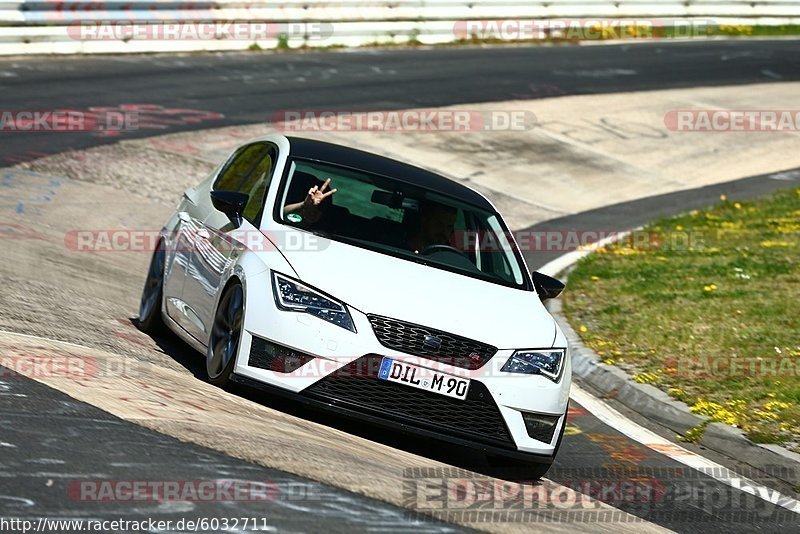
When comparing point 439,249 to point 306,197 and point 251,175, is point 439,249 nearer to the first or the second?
point 306,197

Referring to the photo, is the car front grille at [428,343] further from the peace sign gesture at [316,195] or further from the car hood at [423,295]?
the peace sign gesture at [316,195]

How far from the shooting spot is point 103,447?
18.8 feet

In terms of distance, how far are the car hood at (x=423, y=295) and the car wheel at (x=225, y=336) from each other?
39cm

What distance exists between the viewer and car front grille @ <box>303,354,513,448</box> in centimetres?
696

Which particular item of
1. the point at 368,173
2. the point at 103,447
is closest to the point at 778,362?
the point at 368,173

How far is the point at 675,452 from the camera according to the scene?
8.58m

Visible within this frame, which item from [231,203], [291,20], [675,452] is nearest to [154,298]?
[231,203]

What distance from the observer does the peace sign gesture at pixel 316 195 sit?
8203mm

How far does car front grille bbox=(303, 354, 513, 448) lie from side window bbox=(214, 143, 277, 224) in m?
1.52

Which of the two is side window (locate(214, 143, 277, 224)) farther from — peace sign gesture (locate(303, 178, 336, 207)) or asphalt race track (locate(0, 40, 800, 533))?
asphalt race track (locate(0, 40, 800, 533))

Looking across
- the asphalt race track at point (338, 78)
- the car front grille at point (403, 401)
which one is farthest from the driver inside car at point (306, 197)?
the asphalt race track at point (338, 78)

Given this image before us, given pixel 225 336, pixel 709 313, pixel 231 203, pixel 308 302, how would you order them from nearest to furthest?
pixel 308 302 < pixel 225 336 < pixel 231 203 < pixel 709 313

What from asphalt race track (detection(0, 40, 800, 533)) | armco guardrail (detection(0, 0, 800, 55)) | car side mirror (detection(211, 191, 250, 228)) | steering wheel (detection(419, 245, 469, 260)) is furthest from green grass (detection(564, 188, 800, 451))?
armco guardrail (detection(0, 0, 800, 55))

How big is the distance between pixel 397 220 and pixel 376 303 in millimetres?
1344
